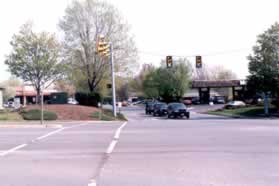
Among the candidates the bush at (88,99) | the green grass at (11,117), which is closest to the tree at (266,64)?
the bush at (88,99)

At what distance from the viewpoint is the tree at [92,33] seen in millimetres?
59281

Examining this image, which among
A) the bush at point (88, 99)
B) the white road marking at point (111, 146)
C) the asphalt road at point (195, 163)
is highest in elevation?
the bush at point (88, 99)

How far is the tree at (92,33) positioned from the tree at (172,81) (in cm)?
4050

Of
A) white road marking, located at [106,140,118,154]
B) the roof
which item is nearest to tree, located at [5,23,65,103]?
white road marking, located at [106,140,118,154]

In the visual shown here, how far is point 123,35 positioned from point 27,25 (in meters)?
11.8

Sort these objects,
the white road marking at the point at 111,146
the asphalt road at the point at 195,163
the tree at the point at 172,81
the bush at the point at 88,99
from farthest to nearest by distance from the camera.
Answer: the tree at the point at 172,81, the bush at the point at 88,99, the white road marking at the point at 111,146, the asphalt road at the point at 195,163

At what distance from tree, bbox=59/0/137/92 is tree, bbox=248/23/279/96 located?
44.4ft

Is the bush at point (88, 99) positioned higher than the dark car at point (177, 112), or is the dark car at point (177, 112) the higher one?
the bush at point (88, 99)

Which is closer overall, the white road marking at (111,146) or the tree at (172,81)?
the white road marking at (111,146)

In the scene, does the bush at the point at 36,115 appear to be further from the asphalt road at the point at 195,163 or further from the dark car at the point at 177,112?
the asphalt road at the point at 195,163

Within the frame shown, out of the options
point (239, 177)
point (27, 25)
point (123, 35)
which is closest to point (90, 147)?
point (239, 177)

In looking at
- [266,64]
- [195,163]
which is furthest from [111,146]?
[266,64]

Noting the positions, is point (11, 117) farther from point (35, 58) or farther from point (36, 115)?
point (35, 58)

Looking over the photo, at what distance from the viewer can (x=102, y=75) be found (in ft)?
202
